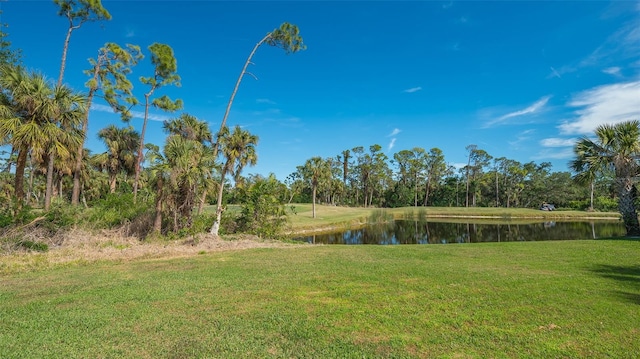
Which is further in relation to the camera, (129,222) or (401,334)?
(129,222)

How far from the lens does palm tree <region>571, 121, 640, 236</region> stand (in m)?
14.7

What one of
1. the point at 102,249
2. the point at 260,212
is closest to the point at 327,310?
the point at 102,249

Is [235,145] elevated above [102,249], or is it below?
above

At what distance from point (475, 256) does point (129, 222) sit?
15.0 metres

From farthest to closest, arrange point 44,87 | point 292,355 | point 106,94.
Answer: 1. point 106,94
2. point 44,87
3. point 292,355

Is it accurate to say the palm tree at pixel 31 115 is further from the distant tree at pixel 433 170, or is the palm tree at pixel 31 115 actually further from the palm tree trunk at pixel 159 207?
the distant tree at pixel 433 170

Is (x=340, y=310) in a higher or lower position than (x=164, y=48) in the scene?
lower

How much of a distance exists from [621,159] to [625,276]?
468 inches

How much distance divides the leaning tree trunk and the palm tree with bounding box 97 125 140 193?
113 ft

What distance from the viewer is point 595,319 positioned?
4500 millimetres

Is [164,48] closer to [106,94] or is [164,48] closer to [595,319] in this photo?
[106,94]

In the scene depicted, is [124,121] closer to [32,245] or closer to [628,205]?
[32,245]

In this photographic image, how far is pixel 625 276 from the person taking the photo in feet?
22.7

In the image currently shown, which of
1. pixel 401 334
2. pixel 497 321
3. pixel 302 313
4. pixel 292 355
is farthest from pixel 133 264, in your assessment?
pixel 497 321
